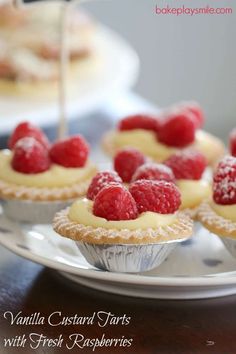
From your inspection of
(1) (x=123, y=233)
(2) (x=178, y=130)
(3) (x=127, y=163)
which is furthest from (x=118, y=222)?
(2) (x=178, y=130)

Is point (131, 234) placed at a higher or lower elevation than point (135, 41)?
higher

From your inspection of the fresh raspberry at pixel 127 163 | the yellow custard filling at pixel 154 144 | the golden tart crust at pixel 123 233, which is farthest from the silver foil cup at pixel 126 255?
the yellow custard filling at pixel 154 144

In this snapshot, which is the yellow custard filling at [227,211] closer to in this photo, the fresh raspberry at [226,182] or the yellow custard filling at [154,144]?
the fresh raspberry at [226,182]

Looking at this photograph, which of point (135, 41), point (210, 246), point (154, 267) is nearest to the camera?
point (154, 267)

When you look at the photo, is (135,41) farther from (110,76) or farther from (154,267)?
(154,267)

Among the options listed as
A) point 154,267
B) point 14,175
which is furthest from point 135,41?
point 154,267

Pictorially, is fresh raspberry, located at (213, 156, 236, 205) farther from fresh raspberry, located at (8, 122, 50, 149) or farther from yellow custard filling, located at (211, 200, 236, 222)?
fresh raspberry, located at (8, 122, 50, 149)
